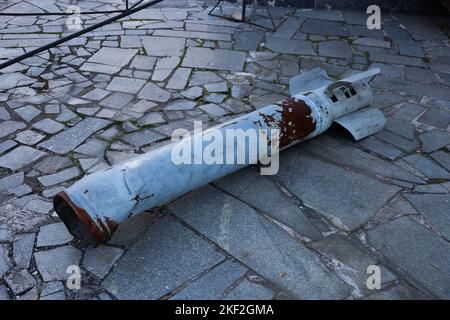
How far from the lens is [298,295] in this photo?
8.40ft

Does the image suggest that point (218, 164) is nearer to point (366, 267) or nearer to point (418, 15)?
point (366, 267)

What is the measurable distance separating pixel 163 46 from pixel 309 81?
84.4 inches

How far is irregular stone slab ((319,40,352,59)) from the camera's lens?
18.1ft

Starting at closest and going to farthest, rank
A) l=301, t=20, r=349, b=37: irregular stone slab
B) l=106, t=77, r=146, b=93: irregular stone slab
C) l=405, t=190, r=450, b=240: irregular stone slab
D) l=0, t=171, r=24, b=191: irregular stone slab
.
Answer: l=405, t=190, r=450, b=240: irregular stone slab
l=0, t=171, r=24, b=191: irregular stone slab
l=106, t=77, r=146, b=93: irregular stone slab
l=301, t=20, r=349, b=37: irregular stone slab

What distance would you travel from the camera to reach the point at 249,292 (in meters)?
2.57

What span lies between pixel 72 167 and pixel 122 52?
2304 millimetres

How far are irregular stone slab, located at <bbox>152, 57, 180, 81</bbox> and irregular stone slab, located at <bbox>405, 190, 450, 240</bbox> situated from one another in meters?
2.80

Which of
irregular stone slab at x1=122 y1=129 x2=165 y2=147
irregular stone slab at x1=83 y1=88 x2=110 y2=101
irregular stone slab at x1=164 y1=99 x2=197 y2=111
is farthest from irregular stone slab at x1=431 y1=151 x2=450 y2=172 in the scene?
irregular stone slab at x1=83 y1=88 x2=110 y2=101

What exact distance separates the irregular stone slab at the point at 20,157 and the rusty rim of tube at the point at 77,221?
3.18 ft

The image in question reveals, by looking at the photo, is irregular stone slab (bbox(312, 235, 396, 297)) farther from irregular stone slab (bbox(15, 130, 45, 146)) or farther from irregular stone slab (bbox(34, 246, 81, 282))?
irregular stone slab (bbox(15, 130, 45, 146))

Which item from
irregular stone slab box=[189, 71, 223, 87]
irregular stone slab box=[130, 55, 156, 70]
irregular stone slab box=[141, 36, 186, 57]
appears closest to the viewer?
irregular stone slab box=[189, 71, 223, 87]

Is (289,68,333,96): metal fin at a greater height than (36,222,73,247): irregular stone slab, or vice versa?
(289,68,333,96): metal fin

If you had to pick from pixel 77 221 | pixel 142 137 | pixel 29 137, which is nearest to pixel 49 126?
pixel 29 137

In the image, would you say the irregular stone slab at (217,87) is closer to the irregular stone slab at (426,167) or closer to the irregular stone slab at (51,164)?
the irregular stone slab at (51,164)
